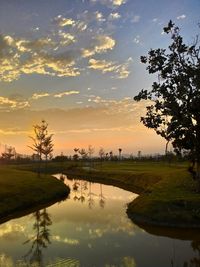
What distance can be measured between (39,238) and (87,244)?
5.64 meters

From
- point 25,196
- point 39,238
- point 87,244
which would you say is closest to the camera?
point 87,244

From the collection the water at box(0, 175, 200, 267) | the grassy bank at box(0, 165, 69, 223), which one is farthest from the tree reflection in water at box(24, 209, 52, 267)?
the grassy bank at box(0, 165, 69, 223)

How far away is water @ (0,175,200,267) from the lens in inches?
1064

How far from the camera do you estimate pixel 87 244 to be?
105ft

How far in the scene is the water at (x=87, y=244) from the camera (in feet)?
88.7

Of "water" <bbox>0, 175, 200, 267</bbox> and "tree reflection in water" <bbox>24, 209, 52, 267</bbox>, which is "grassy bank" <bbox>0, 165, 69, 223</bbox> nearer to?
"water" <bbox>0, 175, 200, 267</bbox>

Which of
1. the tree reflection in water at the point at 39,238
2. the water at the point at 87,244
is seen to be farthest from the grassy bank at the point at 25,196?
the tree reflection in water at the point at 39,238

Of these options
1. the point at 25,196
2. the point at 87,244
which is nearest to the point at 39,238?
the point at 87,244

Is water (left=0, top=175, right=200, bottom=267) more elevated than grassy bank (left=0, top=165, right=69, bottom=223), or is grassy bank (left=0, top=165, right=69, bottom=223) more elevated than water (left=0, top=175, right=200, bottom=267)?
grassy bank (left=0, top=165, right=69, bottom=223)

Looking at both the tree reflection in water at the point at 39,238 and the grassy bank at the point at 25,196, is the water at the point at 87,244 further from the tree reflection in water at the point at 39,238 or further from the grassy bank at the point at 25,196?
the grassy bank at the point at 25,196

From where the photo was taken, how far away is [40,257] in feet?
92.6

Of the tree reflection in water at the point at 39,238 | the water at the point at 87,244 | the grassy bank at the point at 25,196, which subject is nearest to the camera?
the water at the point at 87,244

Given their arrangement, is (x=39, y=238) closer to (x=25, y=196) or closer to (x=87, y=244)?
(x=87, y=244)

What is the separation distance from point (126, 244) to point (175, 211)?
10.9 m
